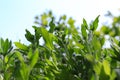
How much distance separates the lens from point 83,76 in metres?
0.73

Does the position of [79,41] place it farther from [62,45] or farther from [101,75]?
[101,75]

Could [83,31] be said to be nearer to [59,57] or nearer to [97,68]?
[59,57]

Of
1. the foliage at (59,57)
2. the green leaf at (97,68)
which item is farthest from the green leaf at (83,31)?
the green leaf at (97,68)

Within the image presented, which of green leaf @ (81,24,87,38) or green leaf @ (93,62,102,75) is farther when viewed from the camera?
green leaf @ (81,24,87,38)

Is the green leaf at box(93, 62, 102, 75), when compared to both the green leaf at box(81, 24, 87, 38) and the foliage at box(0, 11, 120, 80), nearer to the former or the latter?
the foliage at box(0, 11, 120, 80)

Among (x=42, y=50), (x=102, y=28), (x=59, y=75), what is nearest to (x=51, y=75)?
(x=59, y=75)

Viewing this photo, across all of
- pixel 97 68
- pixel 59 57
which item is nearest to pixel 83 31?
pixel 59 57

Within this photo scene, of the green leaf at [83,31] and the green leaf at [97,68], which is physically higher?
the green leaf at [83,31]

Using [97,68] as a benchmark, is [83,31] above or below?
above

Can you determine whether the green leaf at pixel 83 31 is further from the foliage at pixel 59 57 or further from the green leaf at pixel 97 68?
the green leaf at pixel 97 68

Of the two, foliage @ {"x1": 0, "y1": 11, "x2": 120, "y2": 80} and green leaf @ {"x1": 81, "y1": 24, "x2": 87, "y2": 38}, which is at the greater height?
green leaf @ {"x1": 81, "y1": 24, "x2": 87, "y2": 38}

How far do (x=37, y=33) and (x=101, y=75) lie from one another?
38 cm

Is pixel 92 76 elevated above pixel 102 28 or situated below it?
below

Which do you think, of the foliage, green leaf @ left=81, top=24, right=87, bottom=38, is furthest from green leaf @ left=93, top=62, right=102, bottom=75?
green leaf @ left=81, top=24, right=87, bottom=38
